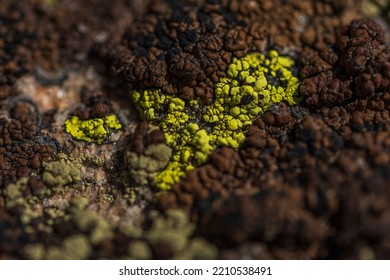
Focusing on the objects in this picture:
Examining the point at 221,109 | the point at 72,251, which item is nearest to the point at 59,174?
the point at 72,251

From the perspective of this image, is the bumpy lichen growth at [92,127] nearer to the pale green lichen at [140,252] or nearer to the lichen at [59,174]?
the lichen at [59,174]

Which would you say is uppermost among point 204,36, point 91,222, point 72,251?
point 204,36

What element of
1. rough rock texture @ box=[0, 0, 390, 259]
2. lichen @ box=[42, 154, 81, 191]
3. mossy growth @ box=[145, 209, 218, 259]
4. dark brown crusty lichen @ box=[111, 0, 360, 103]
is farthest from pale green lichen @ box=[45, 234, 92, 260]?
dark brown crusty lichen @ box=[111, 0, 360, 103]

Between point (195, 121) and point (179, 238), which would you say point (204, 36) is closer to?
point (195, 121)

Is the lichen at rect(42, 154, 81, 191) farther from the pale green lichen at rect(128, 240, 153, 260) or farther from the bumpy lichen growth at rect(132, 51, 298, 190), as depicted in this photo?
the pale green lichen at rect(128, 240, 153, 260)

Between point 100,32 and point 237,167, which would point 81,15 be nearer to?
point 100,32

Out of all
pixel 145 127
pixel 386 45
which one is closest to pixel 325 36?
pixel 386 45
